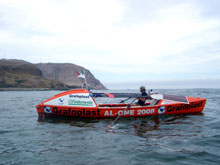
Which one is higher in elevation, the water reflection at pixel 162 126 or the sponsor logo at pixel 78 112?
the sponsor logo at pixel 78 112

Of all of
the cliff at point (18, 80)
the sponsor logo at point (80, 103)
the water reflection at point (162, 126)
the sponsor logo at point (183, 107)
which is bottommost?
the water reflection at point (162, 126)

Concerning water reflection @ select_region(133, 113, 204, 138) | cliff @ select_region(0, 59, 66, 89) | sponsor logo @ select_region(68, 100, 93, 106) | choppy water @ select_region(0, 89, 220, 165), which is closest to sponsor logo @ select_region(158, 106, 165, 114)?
water reflection @ select_region(133, 113, 204, 138)

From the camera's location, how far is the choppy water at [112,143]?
532cm

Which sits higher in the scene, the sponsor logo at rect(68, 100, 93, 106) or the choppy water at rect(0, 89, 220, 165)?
the sponsor logo at rect(68, 100, 93, 106)

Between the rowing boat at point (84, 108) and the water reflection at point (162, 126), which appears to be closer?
the water reflection at point (162, 126)

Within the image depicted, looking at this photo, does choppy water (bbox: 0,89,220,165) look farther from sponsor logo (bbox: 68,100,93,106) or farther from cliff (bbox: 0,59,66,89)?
cliff (bbox: 0,59,66,89)

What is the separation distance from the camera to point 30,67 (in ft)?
454

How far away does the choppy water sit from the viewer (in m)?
5.32

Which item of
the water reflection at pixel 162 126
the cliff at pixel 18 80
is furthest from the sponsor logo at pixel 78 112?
the cliff at pixel 18 80

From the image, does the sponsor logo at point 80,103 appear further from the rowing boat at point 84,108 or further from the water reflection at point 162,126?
the water reflection at point 162,126

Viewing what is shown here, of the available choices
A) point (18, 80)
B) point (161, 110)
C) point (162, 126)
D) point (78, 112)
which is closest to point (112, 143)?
point (162, 126)

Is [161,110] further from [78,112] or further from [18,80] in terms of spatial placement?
[18,80]

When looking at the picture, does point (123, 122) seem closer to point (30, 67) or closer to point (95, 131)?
point (95, 131)

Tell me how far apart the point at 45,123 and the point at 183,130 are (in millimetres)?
6858
